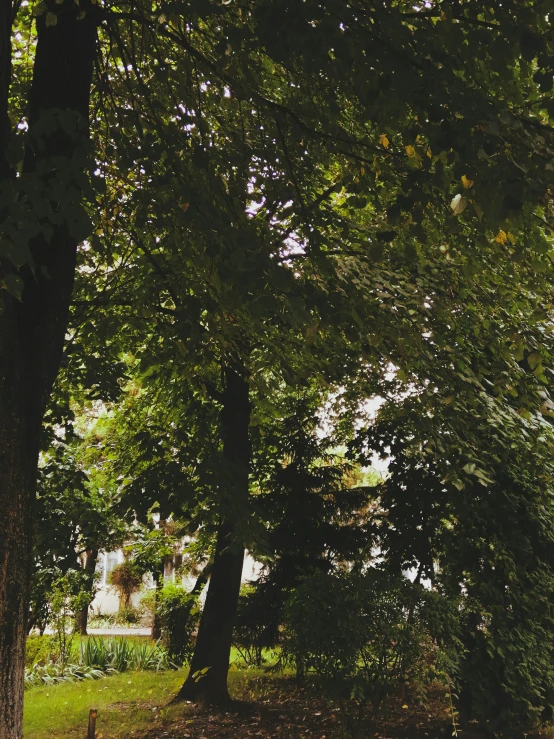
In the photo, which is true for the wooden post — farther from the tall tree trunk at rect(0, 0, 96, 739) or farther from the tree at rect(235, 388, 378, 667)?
the tall tree trunk at rect(0, 0, 96, 739)

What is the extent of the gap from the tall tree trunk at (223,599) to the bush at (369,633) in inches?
58.5

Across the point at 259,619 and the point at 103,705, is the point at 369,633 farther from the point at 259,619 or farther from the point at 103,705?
the point at 103,705

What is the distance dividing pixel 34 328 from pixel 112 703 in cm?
693

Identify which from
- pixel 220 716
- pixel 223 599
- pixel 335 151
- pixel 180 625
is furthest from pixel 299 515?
pixel 335 151

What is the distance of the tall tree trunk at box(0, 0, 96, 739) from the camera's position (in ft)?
10.9

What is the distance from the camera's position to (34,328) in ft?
Answer: 12.5

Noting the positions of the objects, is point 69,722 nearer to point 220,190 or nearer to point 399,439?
point 399,439

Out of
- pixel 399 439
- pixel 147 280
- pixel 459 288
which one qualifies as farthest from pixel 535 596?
pixel 147 280

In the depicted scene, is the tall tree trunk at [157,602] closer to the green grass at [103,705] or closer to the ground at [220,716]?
the green grass at [103,705]

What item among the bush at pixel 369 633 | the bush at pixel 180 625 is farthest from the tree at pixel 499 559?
the bush at pixel 180 625

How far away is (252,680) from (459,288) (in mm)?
6960

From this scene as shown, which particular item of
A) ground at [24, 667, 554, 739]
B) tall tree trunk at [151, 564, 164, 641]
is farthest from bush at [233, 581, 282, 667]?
tall tree trunk at [151, 564, 164, 641]

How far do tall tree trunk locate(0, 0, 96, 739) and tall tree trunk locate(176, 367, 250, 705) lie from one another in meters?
4.48

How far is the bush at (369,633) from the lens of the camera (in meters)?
7.07
